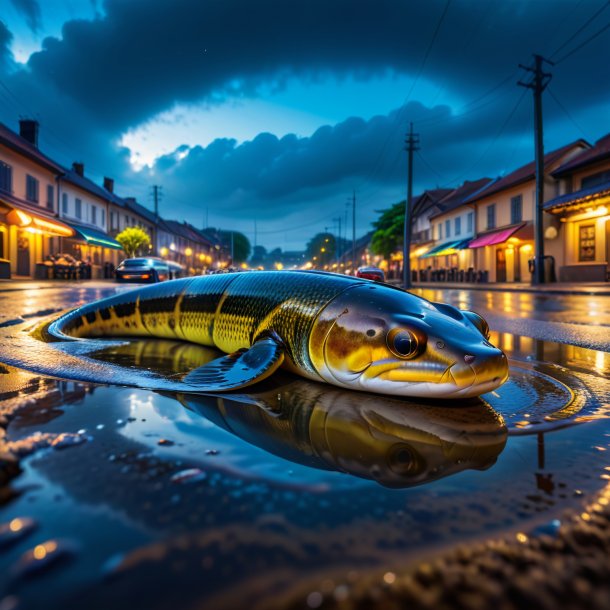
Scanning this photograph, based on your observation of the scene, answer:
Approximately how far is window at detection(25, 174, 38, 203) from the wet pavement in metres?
29.6

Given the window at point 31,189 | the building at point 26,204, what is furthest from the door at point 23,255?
the window at point 31,189

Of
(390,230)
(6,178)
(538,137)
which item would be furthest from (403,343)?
(390,230)

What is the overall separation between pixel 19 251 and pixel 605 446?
94.5 ft

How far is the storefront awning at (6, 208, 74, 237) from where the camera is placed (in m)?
20.6

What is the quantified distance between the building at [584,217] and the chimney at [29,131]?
33.9 meters

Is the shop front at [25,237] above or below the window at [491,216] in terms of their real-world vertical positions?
→ below

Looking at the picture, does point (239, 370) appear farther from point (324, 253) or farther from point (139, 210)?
point (324, 253)

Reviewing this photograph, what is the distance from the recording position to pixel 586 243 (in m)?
21.4

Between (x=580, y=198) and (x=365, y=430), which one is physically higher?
(x=580, y=198)

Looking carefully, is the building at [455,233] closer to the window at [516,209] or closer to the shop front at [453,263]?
the shop front at [453,263]

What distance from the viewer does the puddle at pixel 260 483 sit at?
653mm

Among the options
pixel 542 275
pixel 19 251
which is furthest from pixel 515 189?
pixel 19 251

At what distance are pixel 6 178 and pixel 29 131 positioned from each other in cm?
911

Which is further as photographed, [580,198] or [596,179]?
[596,179]
